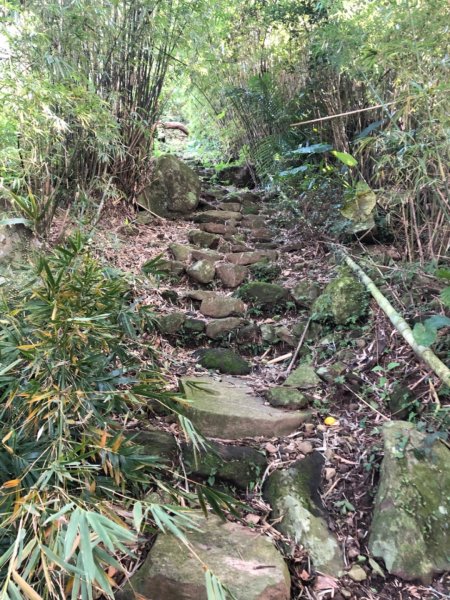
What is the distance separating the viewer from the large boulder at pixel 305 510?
1499 millimetres

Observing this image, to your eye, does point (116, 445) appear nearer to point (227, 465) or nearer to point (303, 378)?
point (227, 465)

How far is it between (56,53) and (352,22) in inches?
81.1

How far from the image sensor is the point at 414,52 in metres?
2.09

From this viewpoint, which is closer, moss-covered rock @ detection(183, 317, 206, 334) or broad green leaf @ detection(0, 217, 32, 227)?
broad green leaf @ detection(0, 217, 32, 227)

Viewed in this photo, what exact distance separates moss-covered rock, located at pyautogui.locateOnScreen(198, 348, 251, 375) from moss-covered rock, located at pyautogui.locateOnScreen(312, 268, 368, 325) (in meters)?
0.59

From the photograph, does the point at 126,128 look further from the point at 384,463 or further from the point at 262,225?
the point at 384,463

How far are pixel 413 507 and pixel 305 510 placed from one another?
399mm

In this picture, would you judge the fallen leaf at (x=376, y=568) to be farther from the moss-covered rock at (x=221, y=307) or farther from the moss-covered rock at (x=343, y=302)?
the moss-covered rock at (x=221, y=307)

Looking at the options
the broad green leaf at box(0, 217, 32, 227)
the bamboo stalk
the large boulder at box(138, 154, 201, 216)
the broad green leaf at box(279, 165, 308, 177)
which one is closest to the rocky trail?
the bamboo stalk

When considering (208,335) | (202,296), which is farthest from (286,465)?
(202,296)

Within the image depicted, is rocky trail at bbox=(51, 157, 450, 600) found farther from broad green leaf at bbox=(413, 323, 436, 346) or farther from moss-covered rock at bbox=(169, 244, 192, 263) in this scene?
broad green leaf at bbox=(413, 323, 436, 346)

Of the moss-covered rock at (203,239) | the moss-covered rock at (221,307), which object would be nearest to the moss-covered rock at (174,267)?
the moss-covered rock at (221,307)

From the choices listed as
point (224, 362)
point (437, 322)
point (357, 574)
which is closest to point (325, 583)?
point (357, 574)

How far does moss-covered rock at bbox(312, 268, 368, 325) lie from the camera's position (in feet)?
8.46
